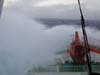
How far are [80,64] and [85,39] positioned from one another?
11.8 feet

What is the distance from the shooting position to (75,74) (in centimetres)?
521

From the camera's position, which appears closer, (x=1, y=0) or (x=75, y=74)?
(x=1, y=0)

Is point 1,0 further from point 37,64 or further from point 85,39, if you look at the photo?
point 37,64

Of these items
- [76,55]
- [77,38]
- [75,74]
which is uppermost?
[77,38]

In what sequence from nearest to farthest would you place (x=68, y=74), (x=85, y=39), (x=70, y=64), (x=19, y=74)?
(x=85, y=39) → (x=19, y=74) → (x=70, y=64) → (x=68, y=74)

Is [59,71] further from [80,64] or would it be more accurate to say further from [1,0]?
[1,0]

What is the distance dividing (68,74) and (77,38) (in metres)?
0.77

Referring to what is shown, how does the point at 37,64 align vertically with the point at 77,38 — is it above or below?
below

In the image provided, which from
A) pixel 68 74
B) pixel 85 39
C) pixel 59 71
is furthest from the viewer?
pixel 68 74

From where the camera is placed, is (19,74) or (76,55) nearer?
(19,74)

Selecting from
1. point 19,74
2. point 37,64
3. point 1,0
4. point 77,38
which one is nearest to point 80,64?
point 77,38

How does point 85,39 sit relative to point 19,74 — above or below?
above

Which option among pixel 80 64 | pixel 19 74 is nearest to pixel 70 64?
pixel 80 64

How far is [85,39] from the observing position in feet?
3.37
